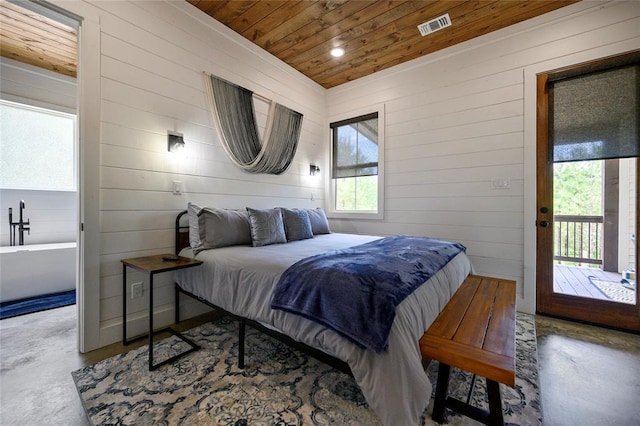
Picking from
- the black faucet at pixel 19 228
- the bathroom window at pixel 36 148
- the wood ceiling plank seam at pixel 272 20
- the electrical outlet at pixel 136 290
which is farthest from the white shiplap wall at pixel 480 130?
the black faucet at pixel 19 228

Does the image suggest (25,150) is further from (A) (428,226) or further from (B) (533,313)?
(B) (533,313)

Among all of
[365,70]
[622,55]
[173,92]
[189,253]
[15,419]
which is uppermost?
[365,70]

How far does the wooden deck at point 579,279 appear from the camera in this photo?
244cm

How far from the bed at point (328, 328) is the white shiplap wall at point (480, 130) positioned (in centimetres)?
85

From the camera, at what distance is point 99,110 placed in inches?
78.9

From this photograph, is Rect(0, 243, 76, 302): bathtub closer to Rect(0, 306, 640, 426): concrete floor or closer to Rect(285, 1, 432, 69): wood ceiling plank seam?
Rect(0, 306, 640, 426): concrete floor

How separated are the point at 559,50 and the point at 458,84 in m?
0.89

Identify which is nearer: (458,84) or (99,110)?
(99,110)

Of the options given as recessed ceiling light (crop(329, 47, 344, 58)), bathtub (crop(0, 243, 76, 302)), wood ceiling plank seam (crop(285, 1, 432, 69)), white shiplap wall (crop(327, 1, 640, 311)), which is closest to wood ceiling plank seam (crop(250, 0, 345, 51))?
wood ceiling plank seam (crop(285, 1, 432, 69))

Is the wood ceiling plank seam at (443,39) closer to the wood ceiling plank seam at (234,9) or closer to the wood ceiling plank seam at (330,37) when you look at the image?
the wood ceiling plank seam at (330,37)

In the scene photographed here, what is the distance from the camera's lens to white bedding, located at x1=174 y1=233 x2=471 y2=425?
1114mm

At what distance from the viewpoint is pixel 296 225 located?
2932mm

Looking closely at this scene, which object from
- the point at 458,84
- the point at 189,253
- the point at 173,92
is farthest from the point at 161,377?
the point at 458,84

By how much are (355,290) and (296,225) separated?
174 centimetres
